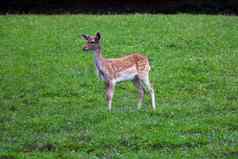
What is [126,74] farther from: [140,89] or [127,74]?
[140,89]

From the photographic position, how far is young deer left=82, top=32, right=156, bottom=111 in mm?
14188

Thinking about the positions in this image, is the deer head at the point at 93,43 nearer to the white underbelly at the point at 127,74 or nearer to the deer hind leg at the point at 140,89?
the white underbelly at the point at 127,74

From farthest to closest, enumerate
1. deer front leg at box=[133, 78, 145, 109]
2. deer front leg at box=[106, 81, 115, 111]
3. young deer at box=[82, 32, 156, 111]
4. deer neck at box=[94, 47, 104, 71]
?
deer front leg at box=[133, 78, 145, 109] → deer neck at box=[94, 47, 104, 71] → young deer at box=[82, 32, 156, 111] → deer front leg at box=[106, 81, 115, 111]

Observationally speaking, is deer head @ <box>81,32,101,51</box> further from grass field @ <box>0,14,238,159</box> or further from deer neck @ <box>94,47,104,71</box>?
grass field @ <box>0,14,238,159</box>

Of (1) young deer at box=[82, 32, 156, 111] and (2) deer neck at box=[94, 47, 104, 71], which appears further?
(2) deer neck at box=[94, 47, 104, 71]

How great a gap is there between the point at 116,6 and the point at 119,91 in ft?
44.1

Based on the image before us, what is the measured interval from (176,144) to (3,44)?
11584 mm

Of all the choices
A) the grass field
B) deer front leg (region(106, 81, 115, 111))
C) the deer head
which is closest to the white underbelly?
deer front leg (region(106, 81, 115, 111))

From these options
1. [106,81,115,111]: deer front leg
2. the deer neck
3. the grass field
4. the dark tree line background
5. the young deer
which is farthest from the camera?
the dark tree line background

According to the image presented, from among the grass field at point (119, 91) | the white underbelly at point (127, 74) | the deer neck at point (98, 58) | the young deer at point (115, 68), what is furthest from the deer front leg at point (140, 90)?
the deer neck at point (98, 58)

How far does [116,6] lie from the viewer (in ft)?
96.7

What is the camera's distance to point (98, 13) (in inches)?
1105

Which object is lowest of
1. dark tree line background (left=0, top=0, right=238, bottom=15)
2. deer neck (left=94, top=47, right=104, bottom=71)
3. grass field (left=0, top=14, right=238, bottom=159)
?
grass field (left=0, top=14, right=238, bottom=159)

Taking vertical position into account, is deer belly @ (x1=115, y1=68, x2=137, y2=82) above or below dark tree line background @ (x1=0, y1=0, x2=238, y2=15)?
below
